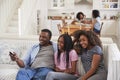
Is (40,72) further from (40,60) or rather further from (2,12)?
(2,12)

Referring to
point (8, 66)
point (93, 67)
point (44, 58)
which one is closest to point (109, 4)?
point (8, 66)

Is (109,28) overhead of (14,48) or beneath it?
beneath

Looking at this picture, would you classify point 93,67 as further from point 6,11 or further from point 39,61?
point 6,11

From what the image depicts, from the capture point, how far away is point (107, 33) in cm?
1083

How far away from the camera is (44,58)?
3.76 metres

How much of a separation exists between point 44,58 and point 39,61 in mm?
78

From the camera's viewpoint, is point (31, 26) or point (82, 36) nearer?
point (82, 36)

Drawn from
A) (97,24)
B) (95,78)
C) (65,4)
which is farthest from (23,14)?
(95,78)

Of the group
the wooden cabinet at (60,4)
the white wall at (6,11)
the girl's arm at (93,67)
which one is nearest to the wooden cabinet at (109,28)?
the wooden cabinet at (60,4)

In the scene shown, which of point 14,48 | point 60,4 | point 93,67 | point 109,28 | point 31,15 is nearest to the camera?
point 93,67

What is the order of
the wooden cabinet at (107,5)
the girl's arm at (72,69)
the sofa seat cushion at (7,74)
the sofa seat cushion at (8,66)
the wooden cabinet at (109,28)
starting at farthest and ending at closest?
the wooden cabinet at (107,5)
the wooden cabinet at (109,28)
the sofa seat cushion at (8,66)
the sofa seat cushion at (7,74)
the girl's arm at (72,69)

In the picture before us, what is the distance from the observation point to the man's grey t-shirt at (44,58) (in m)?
3.71

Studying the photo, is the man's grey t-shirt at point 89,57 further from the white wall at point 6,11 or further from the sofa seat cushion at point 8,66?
the white wall at point 6,11

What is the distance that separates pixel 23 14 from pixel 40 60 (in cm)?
474
